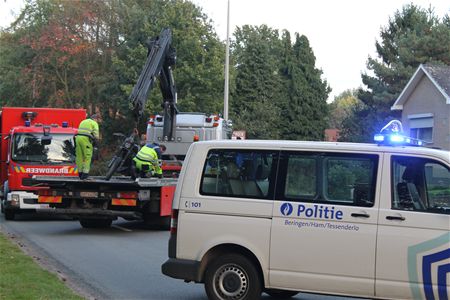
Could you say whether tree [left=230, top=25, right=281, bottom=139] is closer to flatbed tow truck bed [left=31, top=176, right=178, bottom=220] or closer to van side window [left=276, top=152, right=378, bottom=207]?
flatbed tow truck bed [left=31, top=176, right=178, bottom=220]

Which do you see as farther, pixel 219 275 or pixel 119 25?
pixel 119 25

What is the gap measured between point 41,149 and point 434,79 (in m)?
19.3

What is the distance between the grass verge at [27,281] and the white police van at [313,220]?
53.2 inches

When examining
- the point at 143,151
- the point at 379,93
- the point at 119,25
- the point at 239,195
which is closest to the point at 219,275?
the point at 239,195

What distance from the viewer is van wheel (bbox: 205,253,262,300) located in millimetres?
6973

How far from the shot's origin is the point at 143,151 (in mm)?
14781

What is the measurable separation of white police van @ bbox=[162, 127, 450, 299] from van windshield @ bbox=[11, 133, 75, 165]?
10.1m

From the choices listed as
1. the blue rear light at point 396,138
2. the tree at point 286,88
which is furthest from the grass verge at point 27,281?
the tree at point 286,88

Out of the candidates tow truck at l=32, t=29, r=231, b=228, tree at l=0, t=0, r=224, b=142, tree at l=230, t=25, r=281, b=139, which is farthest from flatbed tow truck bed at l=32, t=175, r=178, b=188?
tree at l=230, t=25, r=281, b=139

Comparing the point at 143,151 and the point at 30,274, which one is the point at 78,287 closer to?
the point at 30,274

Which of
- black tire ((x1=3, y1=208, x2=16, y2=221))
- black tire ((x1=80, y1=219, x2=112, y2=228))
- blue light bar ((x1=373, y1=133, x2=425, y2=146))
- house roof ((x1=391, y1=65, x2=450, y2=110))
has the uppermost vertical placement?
house roof ((x1=391, y1=65, x2=450, y2=110))

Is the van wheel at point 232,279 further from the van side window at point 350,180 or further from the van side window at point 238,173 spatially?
the van side window at point 350,180

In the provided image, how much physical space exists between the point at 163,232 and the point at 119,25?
81.6 feet

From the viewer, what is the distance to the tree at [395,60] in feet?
124
